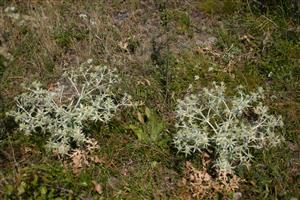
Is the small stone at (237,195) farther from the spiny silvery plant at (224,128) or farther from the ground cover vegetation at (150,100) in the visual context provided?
the spiny silvery plant at (224,128)

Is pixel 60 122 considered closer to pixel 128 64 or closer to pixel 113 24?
pixel 128 64

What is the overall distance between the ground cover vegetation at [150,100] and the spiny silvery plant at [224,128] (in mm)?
13

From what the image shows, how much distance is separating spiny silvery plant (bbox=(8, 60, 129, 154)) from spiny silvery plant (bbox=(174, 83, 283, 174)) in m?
0.65

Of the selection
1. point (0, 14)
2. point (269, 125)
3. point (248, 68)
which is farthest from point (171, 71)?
point (0, 14)

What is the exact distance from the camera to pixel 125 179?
4086 millimetres

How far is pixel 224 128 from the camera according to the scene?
405 centimetres

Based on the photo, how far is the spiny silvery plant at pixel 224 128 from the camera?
13.0 ft

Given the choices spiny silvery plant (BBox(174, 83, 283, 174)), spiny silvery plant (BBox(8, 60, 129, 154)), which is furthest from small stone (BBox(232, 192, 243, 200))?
spiny silvery plant (BBox(8, 60, 129, 154))

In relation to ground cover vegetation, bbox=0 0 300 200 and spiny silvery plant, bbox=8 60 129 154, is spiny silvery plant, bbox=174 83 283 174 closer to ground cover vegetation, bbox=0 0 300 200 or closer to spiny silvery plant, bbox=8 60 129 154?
ground cover vegetation, bbox=0 0 300 200

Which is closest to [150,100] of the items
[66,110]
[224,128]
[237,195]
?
[66,110]

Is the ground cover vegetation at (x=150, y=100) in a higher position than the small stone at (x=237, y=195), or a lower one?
higher

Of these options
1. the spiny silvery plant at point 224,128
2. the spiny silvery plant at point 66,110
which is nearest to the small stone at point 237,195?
the spiny silvery plant at point 224,128

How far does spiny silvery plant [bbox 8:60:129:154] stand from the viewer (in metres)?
4.12

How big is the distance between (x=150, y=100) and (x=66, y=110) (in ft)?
2.81
